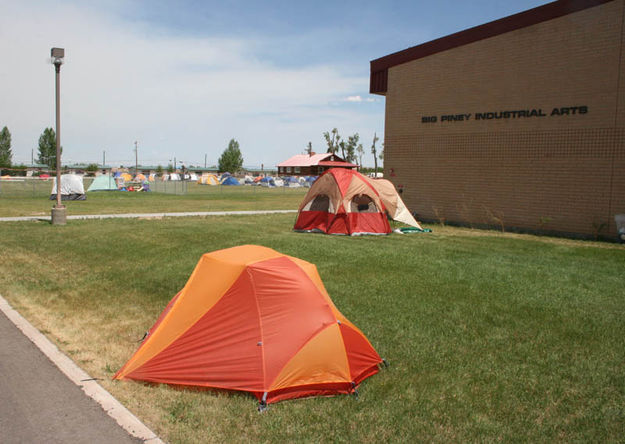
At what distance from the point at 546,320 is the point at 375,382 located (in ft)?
11.2

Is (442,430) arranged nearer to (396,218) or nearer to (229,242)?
A: (229,242)

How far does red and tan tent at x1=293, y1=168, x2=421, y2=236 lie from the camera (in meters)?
15.9

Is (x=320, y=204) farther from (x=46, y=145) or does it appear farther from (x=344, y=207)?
(x=46, y=145)

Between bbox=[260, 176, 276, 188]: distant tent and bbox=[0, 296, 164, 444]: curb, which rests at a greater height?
bbox=[260, 176, 276, 188]: distant tent

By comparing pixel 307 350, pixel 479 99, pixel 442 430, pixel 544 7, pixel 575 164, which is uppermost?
pixel 544 7

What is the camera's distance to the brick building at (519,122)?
15.8 meters

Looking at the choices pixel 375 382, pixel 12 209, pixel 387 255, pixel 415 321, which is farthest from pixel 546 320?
pixel 12 209

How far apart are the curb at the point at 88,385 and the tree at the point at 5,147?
4078 inches

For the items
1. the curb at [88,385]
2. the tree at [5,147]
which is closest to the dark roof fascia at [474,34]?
the curb at [88,385]

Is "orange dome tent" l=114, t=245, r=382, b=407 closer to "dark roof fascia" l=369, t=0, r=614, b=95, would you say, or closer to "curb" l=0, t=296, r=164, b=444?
"curb" l=0, t=296, r=164, b=444

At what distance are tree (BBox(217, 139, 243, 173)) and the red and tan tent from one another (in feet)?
307

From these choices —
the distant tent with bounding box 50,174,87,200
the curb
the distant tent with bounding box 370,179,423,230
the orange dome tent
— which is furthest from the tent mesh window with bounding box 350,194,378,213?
the distant tent with bounding box 50,174,87,200

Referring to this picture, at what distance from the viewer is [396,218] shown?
16828mm

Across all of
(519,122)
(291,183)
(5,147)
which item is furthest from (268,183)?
(5,147)
